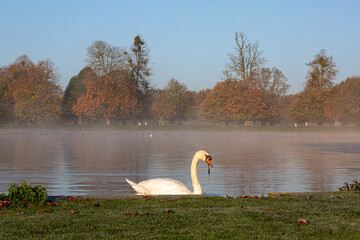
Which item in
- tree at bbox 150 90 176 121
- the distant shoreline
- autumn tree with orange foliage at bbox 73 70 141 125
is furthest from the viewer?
tree at bbox 150 90 176 121

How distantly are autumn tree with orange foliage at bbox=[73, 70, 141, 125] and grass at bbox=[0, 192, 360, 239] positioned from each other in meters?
81.0

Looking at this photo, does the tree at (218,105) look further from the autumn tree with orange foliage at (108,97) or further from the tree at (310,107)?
the autumn tree with orange foliage at (108,97)

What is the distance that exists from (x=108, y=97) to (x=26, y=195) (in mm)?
82037

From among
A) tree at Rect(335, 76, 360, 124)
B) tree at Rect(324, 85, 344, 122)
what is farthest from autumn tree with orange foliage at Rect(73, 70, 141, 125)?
tree at Rect(335, 76, 360, 124)

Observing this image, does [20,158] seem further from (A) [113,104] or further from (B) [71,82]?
(B) [71,82]

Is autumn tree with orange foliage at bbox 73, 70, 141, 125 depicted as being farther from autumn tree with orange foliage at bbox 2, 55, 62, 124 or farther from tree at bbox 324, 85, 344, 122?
tree at bbox 324, 85, 344, 122

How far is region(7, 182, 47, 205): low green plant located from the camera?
28.9 ft

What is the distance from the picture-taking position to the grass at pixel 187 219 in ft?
22.2

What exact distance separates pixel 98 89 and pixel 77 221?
274 feet

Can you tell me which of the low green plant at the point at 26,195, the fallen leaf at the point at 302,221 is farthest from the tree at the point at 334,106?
the low green plant at the point at 26,195

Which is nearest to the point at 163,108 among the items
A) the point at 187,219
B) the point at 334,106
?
the point at 334,106

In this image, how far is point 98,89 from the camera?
89625 millimetres

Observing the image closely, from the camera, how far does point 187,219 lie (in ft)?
25.3

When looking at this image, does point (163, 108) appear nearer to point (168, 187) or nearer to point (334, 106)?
point (334, 106)
